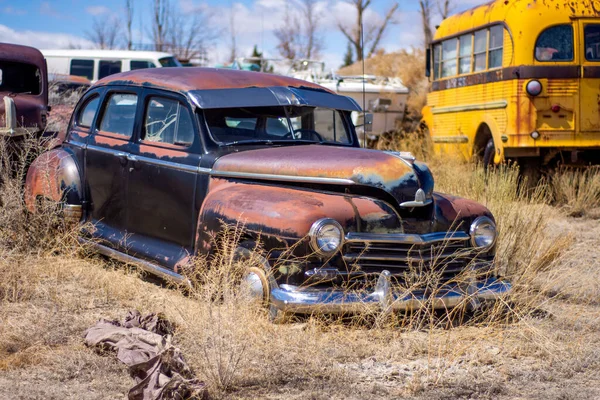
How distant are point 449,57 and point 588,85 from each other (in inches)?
124

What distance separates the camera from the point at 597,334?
5.01 meters

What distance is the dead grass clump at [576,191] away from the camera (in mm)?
9828

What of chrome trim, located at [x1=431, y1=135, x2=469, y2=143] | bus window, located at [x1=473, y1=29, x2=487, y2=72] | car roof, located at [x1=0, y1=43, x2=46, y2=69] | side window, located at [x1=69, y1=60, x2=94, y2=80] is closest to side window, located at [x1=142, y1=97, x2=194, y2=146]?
car roof, located at [x1=0, y1=43, x2=46, y2=69]

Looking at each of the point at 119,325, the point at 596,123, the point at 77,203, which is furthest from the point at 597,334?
the point at 596,123

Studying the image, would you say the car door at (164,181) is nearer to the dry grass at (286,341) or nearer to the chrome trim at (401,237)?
the dry grass at (286,341)

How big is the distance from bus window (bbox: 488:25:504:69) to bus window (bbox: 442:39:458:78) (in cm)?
A: 146

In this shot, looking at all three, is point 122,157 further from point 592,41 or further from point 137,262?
point 592,41

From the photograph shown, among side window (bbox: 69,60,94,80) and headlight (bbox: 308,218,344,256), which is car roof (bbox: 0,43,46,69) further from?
side window (bbox: 69,60,94,80)

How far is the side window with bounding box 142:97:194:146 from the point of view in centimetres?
569

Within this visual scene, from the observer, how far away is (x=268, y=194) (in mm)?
5012

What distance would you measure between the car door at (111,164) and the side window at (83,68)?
1292 centimetres

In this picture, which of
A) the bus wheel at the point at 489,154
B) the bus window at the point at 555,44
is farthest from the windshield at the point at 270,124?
the bus wheel at the point at 489,154

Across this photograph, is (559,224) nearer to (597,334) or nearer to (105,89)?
(597,334)

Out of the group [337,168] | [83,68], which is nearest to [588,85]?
[337,168]
